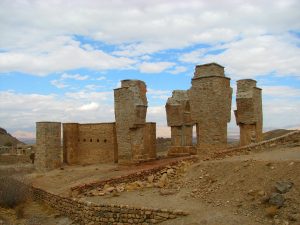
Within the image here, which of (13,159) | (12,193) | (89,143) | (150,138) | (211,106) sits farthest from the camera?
(13,159)

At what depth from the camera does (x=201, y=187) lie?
33.6 ft

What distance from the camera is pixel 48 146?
728 inches

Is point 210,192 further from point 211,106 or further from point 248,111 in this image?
point 248,111

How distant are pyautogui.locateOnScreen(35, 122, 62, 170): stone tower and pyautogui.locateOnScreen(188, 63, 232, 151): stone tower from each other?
7.59 meters

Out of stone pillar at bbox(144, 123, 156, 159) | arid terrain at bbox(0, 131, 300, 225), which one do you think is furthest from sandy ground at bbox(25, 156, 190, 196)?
stone pillar at bbox(144, 123, 156, 159)

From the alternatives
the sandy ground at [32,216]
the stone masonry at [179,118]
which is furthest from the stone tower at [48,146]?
the stone masonry at [179,118]

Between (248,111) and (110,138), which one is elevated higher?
(248,111)

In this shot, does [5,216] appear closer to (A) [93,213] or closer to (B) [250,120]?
(A) [93,213]

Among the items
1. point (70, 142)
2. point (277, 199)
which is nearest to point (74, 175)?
point (70, 142)

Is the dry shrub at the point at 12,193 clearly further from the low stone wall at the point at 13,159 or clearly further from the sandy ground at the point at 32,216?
the low stone wall at the point at 13,159

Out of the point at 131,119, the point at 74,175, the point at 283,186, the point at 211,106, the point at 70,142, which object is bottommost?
the point at 74,175

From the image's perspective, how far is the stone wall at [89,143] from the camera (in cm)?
1841

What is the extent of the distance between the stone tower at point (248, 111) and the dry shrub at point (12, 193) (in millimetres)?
8934

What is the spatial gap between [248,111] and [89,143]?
8084 mm
